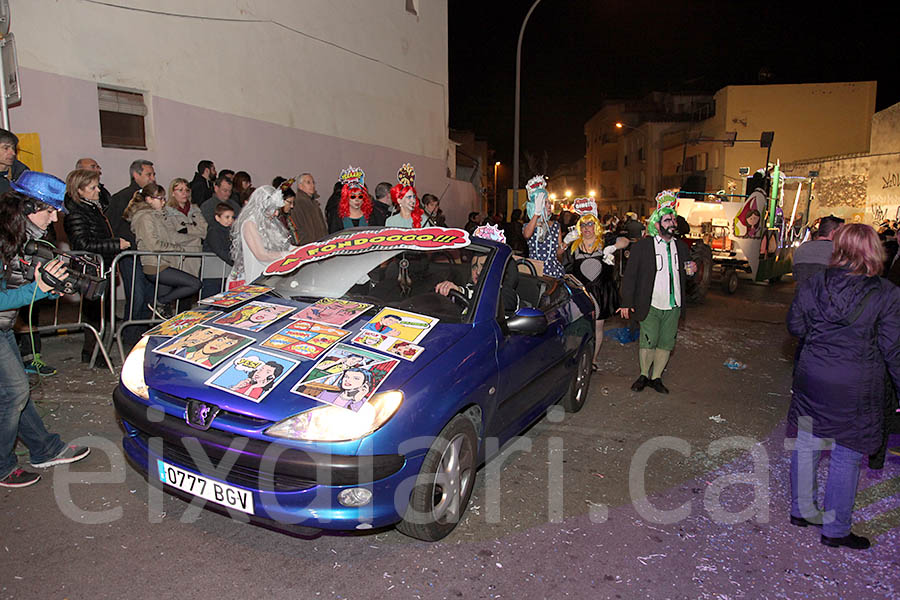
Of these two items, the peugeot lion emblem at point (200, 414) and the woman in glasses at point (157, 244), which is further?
the woman in glasses at point (157, 244)

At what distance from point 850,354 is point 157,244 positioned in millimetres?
6061

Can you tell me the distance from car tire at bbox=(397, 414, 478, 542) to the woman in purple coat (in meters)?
1.95

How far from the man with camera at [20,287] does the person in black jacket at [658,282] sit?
4836mm

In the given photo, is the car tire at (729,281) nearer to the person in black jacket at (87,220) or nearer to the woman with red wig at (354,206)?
the woman with red wig at (354,206)

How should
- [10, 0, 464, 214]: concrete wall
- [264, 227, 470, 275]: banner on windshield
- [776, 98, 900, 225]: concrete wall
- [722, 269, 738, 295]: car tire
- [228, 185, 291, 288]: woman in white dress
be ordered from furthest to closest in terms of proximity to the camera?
[776, 98, 900, 225]: concrete wall, [722, 269, 738, 295]: car tire, [10, 0, 464, 214]: concrete wall, [228, 185, 291, 288]: woman in white dress, [264, 227, 470, 275]: banner on windshield

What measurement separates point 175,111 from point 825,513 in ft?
31.7

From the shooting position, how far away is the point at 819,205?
86.3 feet

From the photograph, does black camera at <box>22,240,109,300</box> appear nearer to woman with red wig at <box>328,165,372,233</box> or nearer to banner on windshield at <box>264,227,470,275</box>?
banner on windshield at <box>264,227,470,275</box>

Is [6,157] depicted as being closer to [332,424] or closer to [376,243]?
[376,243]

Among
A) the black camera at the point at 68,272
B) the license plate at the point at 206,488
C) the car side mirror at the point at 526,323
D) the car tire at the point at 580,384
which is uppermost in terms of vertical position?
the black camera at the point at 68,272

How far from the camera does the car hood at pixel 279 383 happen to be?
2.88m

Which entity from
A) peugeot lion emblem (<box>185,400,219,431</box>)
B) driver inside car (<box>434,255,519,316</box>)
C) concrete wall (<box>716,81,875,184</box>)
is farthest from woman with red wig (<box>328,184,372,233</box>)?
concrete wall (<box>716,81,875,184</box>)

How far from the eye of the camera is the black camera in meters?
3.41

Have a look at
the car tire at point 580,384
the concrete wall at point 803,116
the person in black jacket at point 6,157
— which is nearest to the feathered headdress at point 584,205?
the car tire at point 580,384
